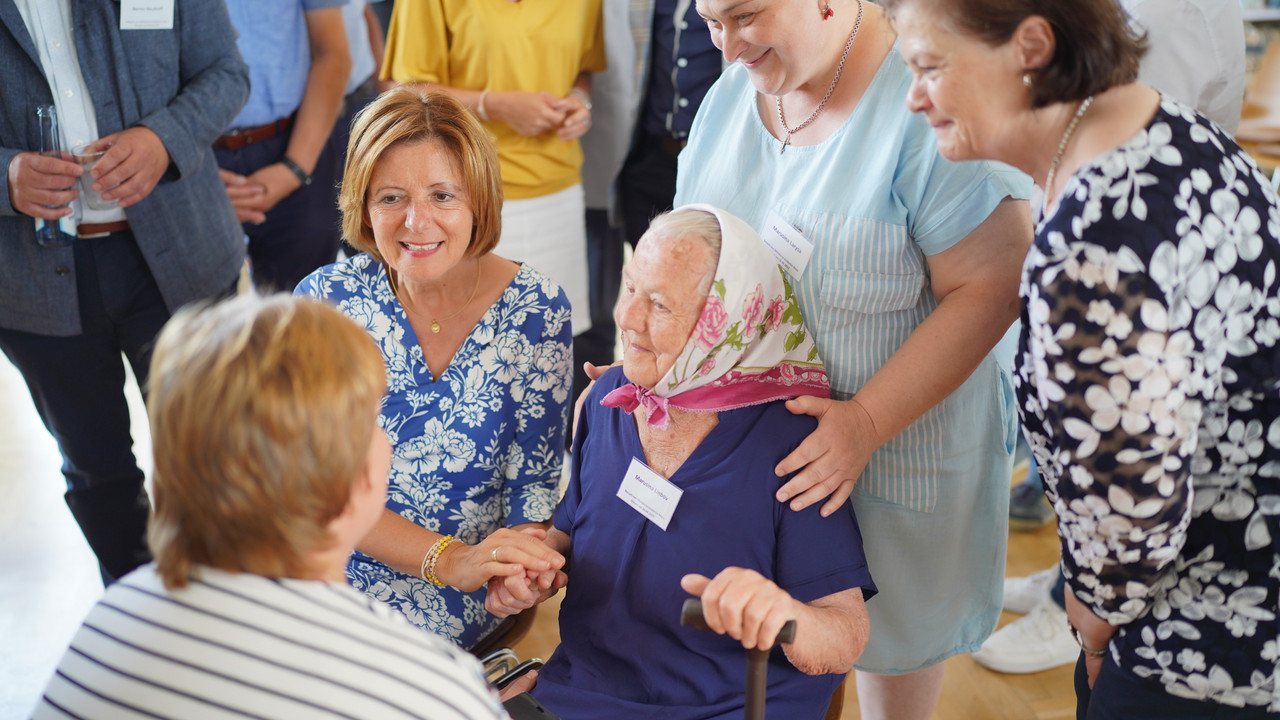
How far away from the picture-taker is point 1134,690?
4.14 feet

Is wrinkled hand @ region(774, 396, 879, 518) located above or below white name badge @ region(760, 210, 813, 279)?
below

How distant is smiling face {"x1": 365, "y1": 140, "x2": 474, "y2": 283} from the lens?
72.2 inches

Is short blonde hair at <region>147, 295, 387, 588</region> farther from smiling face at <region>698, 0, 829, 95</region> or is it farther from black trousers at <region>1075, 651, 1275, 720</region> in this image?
black trousers at <region>1075, 651, 1275, 720</region>

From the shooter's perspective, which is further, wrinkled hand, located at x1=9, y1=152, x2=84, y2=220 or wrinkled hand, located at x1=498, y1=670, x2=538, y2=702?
wrinkled hand, located at x1=9, y1=152, x2=84, y2=220

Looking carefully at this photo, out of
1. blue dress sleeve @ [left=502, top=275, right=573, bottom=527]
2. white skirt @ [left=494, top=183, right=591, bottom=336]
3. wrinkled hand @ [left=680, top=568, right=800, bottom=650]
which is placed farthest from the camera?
white skirt @ [left=494, top=183, right=591, bottom=336]

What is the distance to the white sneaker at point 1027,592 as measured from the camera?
113 inches

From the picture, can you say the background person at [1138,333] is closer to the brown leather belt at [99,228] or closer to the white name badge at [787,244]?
the white name badge at [787,244]

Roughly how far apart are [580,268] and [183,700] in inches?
93.4

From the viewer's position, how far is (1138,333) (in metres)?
1.05

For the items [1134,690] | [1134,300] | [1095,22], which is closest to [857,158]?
[1095,22]

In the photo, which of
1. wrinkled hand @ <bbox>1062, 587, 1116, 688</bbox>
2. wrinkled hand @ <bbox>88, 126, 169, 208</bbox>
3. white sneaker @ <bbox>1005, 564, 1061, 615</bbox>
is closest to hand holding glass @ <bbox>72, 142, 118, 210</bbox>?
wrinkled hand @ <bbox>88, 126, 169, 208</bbox>

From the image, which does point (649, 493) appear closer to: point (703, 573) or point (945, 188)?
point (703, 573)

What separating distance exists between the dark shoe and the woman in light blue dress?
5.28 ft

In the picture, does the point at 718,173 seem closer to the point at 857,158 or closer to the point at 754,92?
the point at 754,92
